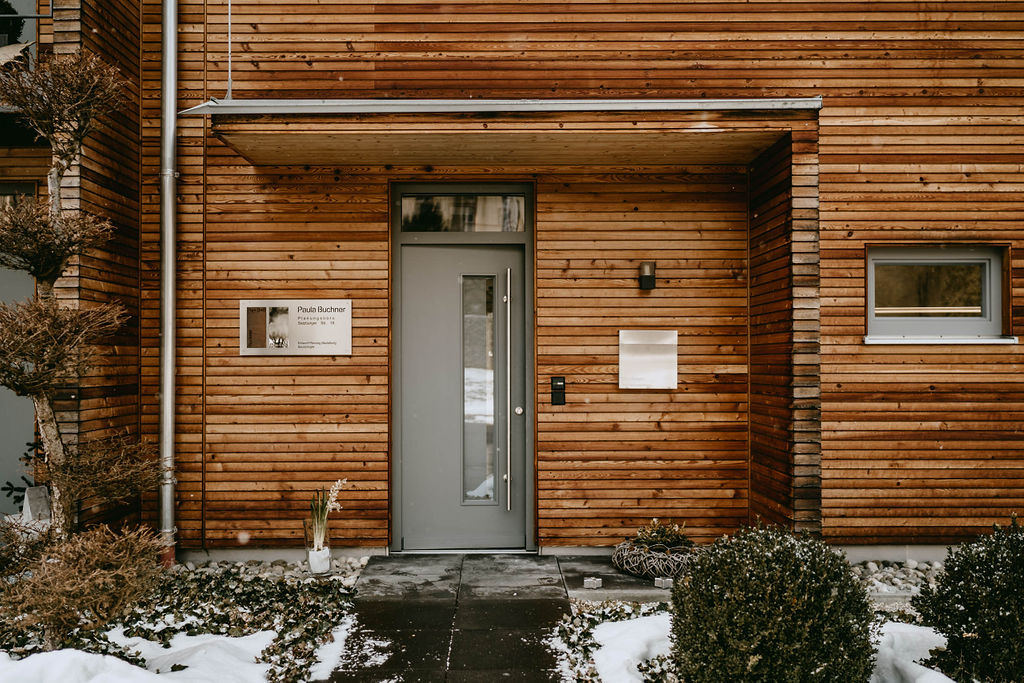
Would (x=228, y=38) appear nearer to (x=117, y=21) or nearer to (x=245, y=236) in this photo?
(x=117, y=21)

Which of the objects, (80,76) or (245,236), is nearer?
(80,76)

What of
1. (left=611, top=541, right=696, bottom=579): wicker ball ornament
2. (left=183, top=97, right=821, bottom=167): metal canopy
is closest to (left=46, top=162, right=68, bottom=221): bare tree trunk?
(left=183, top=97, right=821, bottom=167): metal canopy

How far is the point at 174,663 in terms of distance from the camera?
12.4 ft


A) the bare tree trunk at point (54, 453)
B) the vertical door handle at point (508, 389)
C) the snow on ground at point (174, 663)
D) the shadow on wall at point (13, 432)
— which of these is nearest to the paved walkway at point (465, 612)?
the snow on ground at point (174, 663)

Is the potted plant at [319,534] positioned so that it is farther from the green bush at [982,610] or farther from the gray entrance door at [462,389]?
the green bush at [982,610]

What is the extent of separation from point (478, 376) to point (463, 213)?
4.57ft

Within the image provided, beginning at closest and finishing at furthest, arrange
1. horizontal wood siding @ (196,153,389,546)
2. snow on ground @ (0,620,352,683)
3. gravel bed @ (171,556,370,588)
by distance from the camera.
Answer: snow on ground @ (0,620,352,683)
gravel bed @ (171,556,370,588)
horizontal wood siding @ (196,153,389,546)

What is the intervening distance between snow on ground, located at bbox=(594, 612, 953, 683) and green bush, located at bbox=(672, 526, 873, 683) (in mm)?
457

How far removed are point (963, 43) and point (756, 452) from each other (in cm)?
359

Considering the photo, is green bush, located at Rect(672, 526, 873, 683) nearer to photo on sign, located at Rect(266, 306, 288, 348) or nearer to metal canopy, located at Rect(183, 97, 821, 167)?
metal canopy, located at Rect(183, 97, 821, 167)

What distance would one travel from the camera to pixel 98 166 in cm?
518

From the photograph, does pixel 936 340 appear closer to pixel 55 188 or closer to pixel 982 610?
pixel 982 610

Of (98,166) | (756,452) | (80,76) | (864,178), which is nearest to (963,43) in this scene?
(864,178)

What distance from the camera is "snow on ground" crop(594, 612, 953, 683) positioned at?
11.6 ft
